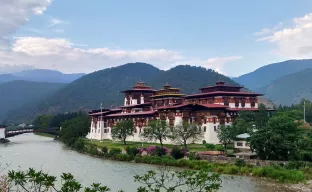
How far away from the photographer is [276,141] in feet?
127

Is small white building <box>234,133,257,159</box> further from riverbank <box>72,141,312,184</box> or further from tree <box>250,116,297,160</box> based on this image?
riverbank <box>72,141,312,184</box>

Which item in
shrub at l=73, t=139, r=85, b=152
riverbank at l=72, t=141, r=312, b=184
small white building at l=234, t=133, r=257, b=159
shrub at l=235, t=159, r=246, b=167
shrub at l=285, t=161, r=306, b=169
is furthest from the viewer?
shrub at l=73, t=139, r=85, b=152

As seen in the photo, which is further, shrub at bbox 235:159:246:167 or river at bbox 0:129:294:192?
shrub at bbox 235:159:246:167

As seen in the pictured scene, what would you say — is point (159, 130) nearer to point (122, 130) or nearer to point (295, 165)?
point (122, 130)

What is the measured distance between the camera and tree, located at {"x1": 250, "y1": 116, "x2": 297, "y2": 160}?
126 ft

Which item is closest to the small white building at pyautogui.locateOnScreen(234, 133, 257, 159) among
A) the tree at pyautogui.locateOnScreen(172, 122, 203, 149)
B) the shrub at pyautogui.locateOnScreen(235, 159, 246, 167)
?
the tree at pyautogui.locateOnScreen(172, 122, 203, 149)

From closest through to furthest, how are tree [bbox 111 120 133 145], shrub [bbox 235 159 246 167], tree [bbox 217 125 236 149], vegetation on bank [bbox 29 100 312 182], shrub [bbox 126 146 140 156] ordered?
1. vegetation on bank [bbox 29 100 312 182]
2. shrub [bbox 235 159 246 167]
3. shrub [bbox 126 146 140 156]
4. tree [bbox 217 125 236 149]
5. tree [bbox 111 120 133 145]

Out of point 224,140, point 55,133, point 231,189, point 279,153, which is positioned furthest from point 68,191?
point 55,133

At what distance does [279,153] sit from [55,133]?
261 feet

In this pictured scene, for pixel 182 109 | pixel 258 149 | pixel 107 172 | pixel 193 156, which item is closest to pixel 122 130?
pixel 182 109

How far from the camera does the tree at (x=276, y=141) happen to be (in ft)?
126

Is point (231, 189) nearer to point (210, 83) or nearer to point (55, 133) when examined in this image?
point (55, 133)

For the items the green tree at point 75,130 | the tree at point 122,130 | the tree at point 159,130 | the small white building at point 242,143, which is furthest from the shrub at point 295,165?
the green tree at point 75,130

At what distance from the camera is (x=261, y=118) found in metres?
57.9
